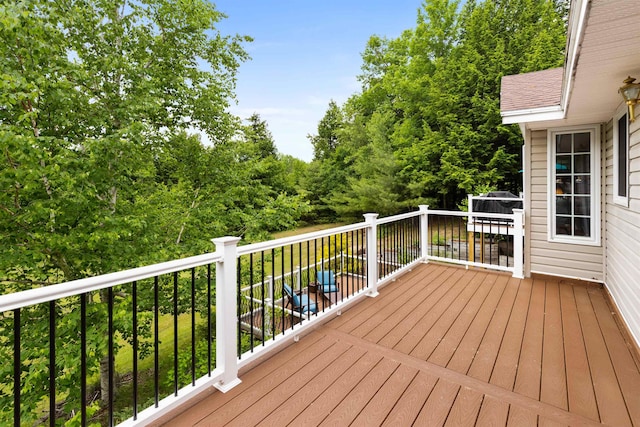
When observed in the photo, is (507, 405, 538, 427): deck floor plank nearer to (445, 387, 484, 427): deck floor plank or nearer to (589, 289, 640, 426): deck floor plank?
(445, 387, 484, 427): deck floor plank

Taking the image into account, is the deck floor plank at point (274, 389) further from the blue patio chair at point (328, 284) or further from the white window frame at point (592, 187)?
the white window frame at point (592, 187)

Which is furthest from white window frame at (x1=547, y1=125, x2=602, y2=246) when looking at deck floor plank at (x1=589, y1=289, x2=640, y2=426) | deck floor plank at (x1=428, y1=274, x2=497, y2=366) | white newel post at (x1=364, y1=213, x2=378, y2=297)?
white newel post at (x1=364, y1=213, x2=378, y2=297)

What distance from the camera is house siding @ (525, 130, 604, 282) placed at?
4.21 m

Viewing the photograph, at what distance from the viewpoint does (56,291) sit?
1312 millimetres

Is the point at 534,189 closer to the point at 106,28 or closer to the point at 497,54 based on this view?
the point at 106,28

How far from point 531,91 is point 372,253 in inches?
135

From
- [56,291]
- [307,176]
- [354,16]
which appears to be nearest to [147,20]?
[56,291]

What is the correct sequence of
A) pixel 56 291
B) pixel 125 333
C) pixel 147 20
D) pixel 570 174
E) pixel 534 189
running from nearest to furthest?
pixel 56 291, pixel 570 174, pixel 534 189, pixel 125 333, pixel 147 20

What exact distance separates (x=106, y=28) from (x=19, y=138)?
3.19 metres

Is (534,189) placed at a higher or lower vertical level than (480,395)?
higher

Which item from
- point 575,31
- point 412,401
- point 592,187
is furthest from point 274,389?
point 592,187

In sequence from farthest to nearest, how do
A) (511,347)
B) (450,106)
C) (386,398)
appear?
(450,106), (511,347), (386,398)

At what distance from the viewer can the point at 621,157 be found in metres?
3.21

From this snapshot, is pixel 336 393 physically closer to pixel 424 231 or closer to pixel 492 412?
pixel 492 412
